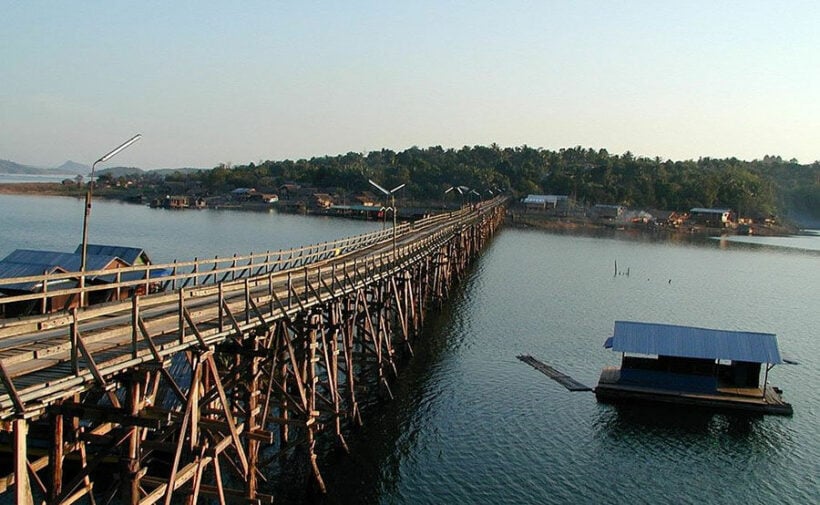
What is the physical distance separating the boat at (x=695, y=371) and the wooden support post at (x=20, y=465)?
27418mm

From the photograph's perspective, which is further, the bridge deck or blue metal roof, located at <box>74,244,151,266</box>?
blue metal roof, located at <box>74,244,151,266</box>

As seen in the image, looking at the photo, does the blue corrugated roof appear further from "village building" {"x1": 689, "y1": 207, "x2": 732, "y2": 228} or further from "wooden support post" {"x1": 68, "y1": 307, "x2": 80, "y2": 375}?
"village building" {"x1": 689, "y1": 207, "x2": 732, "y2": 228}

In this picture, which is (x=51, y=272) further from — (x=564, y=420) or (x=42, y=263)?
(x=564, y=420)

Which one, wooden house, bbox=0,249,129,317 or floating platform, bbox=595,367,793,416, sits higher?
wooden house, bbox=0,249,129,317

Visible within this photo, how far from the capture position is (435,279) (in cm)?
5050

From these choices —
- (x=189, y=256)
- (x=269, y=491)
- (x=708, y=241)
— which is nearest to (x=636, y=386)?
(x=269, y=491)

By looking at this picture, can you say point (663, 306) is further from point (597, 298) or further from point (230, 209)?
point (230, 209)

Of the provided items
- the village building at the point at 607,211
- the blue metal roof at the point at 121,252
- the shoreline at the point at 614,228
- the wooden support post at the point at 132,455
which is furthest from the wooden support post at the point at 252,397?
the village building at the point at 607,211

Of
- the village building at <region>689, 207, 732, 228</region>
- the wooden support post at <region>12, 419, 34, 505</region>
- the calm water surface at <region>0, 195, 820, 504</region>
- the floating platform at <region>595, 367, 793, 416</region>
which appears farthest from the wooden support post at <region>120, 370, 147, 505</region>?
the village building at <region>689, 207, 732, 228</region>

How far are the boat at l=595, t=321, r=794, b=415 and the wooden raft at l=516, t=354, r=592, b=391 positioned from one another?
1.18m

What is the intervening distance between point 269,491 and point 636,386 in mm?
19533

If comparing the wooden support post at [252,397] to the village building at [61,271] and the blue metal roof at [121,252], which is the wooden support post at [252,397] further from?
the blue metal roof at [121,252]

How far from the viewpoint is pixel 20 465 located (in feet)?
31.6

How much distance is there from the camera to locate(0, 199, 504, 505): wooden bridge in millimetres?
11840
